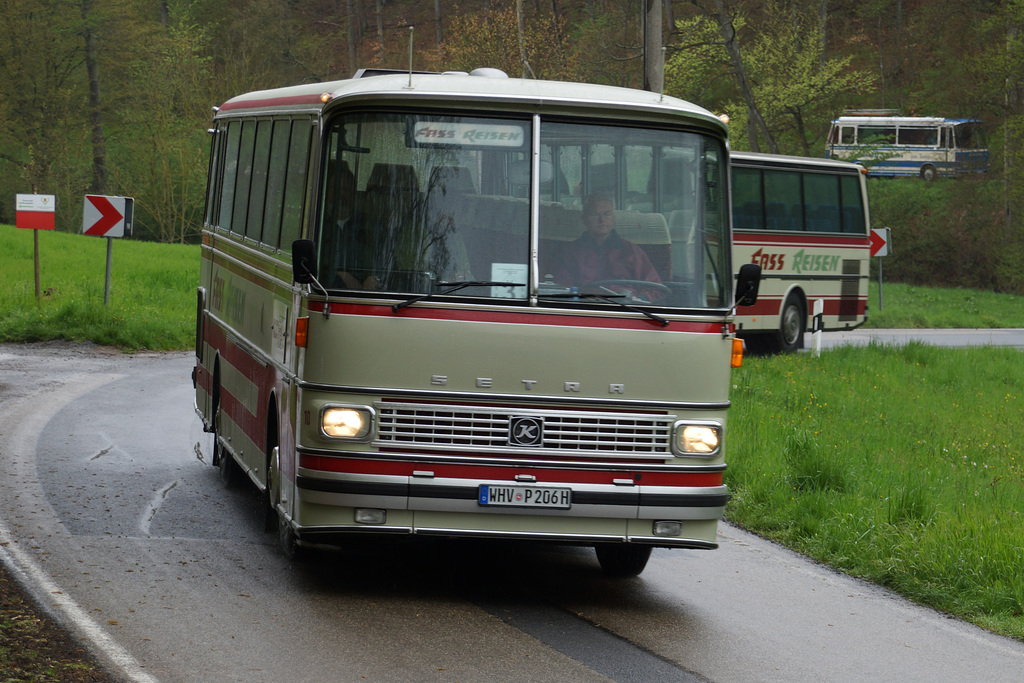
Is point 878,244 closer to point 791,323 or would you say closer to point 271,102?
point 791,323

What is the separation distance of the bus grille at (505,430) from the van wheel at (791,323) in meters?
20.0

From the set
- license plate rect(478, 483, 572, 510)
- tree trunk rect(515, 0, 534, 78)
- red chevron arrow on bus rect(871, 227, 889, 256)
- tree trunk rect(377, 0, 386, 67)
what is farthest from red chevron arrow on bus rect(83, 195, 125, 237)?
tree trunk rect(377, 0, 386, 67)

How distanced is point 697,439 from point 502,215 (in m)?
1.66

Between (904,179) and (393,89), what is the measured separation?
5629 centimetres

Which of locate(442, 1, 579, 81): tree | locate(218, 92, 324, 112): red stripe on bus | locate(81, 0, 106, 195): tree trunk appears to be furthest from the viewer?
locate(81, 0, 106, 195): tree trunk

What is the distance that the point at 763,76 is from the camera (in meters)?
55.8

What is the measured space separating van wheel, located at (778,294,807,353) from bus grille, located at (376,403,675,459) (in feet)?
65.7

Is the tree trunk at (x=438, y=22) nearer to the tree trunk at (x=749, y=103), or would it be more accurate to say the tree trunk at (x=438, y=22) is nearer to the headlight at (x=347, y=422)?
the tree trunk at (x=749, y=103)

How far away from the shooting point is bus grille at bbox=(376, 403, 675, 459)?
7.16m

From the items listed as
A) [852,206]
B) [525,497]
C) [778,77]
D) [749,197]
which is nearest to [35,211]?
[749,197]

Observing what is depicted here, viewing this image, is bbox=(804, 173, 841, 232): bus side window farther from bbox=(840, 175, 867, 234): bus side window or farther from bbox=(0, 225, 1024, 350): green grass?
bbox=(0, 225, 1024, 350): green grass

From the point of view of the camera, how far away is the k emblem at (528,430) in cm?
721

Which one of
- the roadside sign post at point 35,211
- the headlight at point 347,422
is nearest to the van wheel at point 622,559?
the headlight at point 347,422

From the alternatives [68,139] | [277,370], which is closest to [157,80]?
[68,139]
